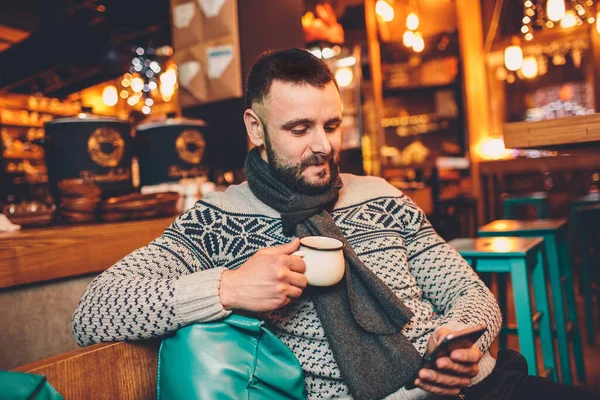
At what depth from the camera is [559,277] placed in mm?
2553

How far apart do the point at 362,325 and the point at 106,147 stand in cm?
160

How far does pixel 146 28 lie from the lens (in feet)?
16.8

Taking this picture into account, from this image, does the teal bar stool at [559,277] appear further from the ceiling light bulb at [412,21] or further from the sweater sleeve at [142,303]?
the ceiling light bulb at [412,21]

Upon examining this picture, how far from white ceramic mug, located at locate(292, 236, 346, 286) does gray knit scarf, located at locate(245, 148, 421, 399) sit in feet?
0.44

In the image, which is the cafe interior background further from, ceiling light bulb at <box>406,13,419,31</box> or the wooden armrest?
the wooden armrest

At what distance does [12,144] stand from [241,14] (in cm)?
586

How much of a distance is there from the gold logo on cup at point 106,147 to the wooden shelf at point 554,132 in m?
1.73

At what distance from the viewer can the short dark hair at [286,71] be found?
1.45 meters

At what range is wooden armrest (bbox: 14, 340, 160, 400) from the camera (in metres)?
0.91

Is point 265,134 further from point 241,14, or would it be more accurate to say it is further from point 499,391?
point 241,14

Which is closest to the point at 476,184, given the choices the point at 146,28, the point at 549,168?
the point at 549,168

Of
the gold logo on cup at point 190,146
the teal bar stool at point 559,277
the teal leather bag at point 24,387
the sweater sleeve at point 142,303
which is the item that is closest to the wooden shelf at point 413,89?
the teal bar stool at point 559,277

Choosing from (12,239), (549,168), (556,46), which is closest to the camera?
(12,239)

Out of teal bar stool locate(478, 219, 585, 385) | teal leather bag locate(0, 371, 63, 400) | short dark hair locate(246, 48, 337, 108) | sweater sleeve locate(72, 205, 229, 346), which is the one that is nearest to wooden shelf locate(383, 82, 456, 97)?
teal bar stool locate(478, 219, 585, 385)
